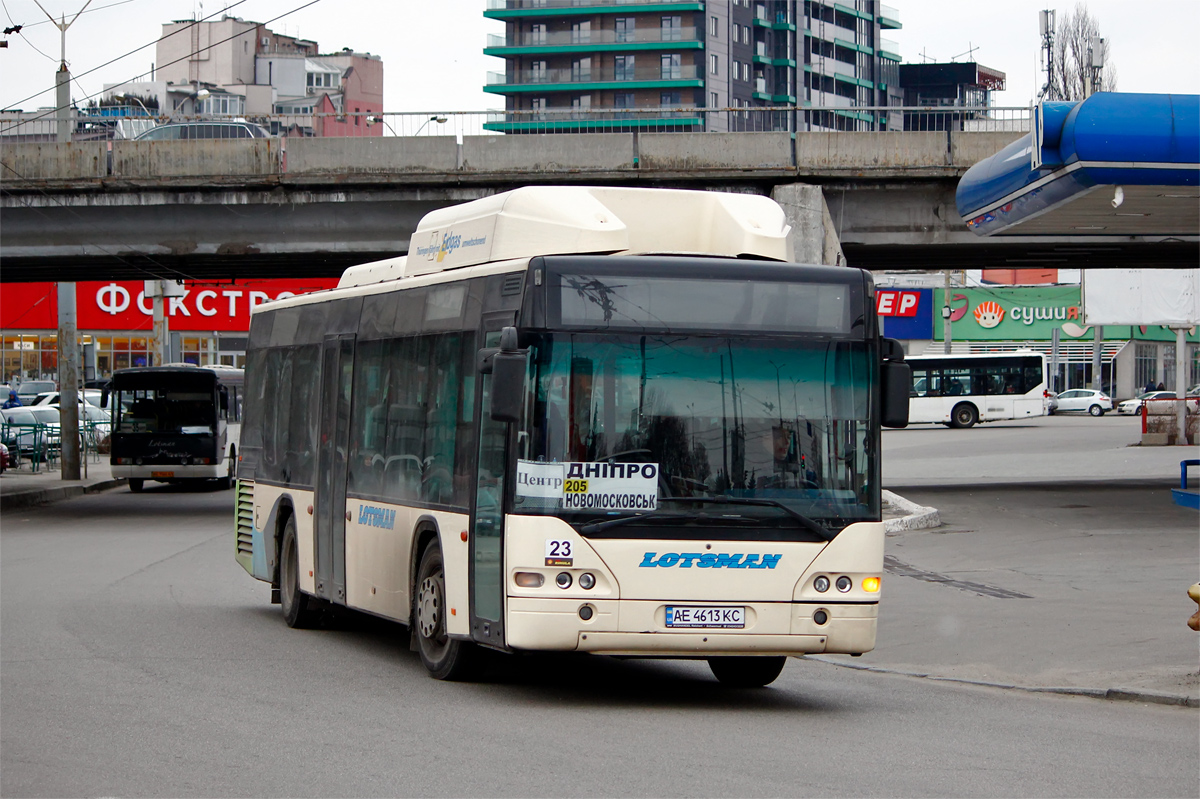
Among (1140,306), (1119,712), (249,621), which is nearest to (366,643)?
(249,621)

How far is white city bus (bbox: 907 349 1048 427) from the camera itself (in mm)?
61750

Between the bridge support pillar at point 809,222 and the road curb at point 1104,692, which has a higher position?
the bridge support pillar at point 809,222

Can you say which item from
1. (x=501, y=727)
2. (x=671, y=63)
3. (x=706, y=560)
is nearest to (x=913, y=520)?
(x=706, y=560)

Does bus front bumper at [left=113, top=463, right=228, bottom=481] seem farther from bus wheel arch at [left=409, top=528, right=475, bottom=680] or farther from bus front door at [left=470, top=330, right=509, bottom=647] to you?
bus front door at [left=470, top=330, right=509, bottom=647]

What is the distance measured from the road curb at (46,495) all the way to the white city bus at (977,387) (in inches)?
1393

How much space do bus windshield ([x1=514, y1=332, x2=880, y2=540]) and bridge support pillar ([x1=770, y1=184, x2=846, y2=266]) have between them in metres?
17.1

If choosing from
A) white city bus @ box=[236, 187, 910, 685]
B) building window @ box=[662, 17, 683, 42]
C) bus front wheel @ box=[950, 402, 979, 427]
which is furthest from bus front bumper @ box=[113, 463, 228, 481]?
building window @ box=[662, 17, 683, 42]

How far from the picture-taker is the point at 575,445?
8.80 meters

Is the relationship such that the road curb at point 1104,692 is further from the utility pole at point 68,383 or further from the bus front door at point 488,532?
the utility pole at point 68,383

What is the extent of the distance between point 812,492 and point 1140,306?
144 feet

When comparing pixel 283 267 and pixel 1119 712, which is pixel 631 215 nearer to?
pixel 1119 712

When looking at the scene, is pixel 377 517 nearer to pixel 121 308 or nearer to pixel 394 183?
pixel 394 183

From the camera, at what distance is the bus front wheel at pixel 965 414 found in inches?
2470

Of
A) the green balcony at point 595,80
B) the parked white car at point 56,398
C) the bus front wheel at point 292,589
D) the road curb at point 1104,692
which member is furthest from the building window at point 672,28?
the road curb at point 1104,692
